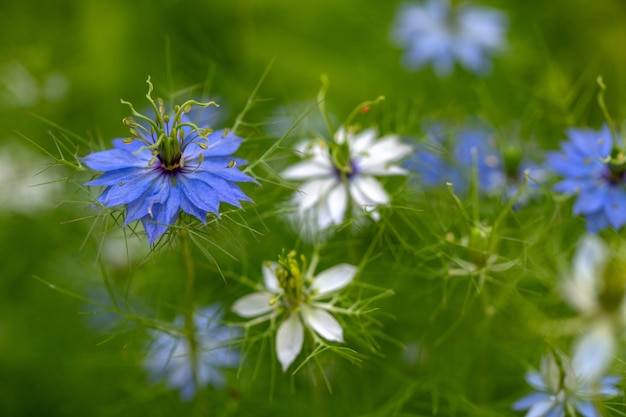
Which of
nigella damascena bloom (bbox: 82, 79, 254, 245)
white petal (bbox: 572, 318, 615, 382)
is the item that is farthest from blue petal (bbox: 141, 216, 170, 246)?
white petal (bbox: 572, 318, 615, 382)

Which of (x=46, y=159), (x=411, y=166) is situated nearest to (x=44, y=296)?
(x=46, y=159)

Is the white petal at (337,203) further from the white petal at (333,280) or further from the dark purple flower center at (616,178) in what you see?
the dark purple flower center at (616,178)

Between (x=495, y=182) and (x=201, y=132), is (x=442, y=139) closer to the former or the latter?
(x=495, y=182)

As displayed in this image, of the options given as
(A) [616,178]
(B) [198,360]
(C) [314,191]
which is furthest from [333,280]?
(A) [616,178]

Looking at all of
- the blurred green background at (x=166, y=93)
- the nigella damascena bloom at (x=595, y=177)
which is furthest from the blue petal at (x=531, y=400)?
the nigella damascena bloom at (x=595, y=177)

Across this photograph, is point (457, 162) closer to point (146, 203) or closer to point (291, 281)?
point (291, 281)

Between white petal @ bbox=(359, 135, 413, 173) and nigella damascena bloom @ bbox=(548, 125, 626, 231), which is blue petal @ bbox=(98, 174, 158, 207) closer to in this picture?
white petal @ bbox=(359, 135, 413, 173)
